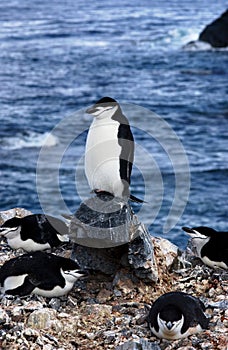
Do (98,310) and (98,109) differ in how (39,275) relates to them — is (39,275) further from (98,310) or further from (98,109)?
(98,109)

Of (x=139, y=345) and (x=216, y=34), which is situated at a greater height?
(x=139, y=345)

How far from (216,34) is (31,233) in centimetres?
4459

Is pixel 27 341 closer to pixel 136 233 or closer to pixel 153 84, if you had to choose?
pixel 136 233

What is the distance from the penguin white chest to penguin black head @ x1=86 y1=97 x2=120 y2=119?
10 cm

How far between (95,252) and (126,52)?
44024mm

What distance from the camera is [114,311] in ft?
27.1

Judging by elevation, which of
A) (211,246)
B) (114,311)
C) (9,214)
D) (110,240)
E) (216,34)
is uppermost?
(110,240)

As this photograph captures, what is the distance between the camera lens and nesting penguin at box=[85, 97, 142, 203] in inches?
360

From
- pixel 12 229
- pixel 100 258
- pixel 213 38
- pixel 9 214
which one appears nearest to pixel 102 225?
pixel 100 258

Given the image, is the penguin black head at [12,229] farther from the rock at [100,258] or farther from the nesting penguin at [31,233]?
the rock at [100,258]

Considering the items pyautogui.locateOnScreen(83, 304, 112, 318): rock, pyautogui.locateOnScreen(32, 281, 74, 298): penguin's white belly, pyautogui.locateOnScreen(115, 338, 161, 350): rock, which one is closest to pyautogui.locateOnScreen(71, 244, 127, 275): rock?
pyautogui.locateOnScreen(32, 281, 74, 298): penguin's white belly

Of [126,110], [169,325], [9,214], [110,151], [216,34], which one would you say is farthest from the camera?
[216,34]

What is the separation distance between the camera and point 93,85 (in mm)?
41219

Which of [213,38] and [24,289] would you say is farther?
[213,38]
